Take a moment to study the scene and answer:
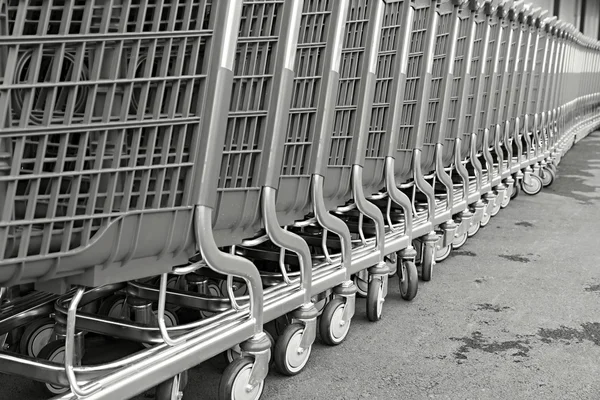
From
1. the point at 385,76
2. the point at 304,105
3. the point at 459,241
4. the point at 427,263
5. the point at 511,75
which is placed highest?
the point at 511,75

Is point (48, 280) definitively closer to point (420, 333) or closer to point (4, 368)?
point (4, 368)

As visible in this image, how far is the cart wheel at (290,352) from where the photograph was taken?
2414mm

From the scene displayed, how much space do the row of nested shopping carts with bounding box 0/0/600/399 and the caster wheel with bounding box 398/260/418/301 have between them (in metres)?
0.01

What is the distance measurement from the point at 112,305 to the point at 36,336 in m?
0.31

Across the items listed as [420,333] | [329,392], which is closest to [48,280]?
[329,392]

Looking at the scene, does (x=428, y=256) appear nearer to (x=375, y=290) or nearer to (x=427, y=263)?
(x=427, y=263)

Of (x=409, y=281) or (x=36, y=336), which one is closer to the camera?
(x=36, y=336)

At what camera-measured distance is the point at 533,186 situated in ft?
21.6

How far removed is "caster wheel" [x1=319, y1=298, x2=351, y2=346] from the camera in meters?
2.71

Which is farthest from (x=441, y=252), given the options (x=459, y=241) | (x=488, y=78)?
(x=488, y=78)

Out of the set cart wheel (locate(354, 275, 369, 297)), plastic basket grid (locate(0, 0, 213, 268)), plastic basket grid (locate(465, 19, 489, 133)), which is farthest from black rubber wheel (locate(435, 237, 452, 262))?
plastic basket grid (locate(0, 0, 213, 268))

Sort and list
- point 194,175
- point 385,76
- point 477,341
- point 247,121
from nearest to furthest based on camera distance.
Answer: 1. point 194,175
2. point 247,121
3. point 477,341
4. point 385,76

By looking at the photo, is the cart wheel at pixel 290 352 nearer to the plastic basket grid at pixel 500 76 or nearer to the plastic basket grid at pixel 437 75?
the plastic basket grid at pixel 437 75

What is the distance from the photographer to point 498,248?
452 cm
